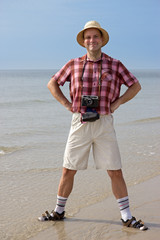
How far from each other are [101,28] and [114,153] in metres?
1.14

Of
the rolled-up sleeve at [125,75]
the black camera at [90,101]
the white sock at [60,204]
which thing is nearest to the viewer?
the black camera at [90,101]

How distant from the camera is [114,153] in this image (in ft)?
11.3

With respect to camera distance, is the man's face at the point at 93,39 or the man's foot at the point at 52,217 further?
the man's foot at the point at 52,217

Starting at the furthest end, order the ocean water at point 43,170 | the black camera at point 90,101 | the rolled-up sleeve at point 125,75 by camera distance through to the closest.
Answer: the ocean water at point 43,170 → the rolled-up sleeve at point 125,75 → the black camera at point 90,101

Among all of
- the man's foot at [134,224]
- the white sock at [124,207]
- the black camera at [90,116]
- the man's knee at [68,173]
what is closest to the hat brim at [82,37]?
the black camera at [90,116]

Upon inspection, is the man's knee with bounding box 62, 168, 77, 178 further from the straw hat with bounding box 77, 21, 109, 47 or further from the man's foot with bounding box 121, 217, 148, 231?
the straw hat with bounding box 77, 21, 109, 47

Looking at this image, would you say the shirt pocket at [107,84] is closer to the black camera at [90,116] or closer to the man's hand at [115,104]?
the man's hand at [115,104]

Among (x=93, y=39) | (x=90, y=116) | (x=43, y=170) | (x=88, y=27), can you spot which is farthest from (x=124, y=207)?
(x=43, y=170)

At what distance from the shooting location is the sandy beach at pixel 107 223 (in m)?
3.43

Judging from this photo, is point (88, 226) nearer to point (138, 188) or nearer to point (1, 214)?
point (1, 214)

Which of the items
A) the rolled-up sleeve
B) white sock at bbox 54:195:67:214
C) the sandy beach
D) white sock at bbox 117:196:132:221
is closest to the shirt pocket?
the rolled-up sleeve

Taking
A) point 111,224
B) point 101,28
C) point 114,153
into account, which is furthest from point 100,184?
point 101,28

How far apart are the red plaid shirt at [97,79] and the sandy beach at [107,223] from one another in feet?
3.71

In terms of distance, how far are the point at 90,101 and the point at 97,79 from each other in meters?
0.21
